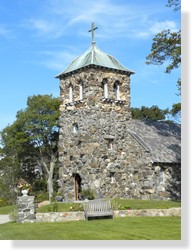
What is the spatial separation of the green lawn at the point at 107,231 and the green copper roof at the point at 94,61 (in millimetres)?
15037

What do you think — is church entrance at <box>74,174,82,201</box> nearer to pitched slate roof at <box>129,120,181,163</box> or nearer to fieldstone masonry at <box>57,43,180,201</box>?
fieldstone masonry at <box>57,43,180,201</box>

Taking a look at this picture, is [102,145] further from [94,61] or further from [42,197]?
[42,197]

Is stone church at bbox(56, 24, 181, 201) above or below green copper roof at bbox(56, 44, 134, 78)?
below

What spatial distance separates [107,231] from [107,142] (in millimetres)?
16155

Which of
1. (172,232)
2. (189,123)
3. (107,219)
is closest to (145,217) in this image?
(107,219)

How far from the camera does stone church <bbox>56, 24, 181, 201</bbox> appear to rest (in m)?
30.2

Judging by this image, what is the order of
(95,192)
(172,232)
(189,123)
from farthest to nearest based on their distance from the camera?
(95,192)
(172,232)
(189,123)

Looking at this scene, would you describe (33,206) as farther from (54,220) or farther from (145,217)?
(145,217)

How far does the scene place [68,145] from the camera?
107 ft

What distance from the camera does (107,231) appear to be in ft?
50.2

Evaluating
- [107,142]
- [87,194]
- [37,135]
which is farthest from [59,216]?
[37,135]

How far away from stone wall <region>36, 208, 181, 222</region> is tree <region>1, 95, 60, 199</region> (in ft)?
54.1

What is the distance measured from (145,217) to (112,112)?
12.9 metres

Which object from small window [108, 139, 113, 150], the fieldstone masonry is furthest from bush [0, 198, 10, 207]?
small window [108, 139, 113, 150]
